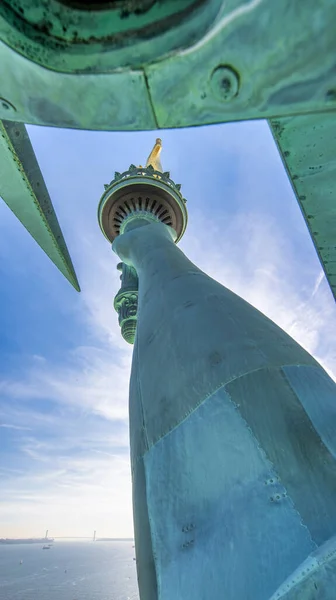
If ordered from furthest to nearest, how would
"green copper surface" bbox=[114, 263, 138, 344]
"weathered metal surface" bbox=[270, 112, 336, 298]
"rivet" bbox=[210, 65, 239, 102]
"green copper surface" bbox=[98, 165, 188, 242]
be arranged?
"green copper surface" bbox=[114, 263, 138, 344], "green copper surface" bbox=[98, 165, 188, 242], "weathered metal surface" bbox=[270, 112, 336, 298], "rivet" bbox=[210, 65, 239, 102]

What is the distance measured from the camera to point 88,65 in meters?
Result: 1.59

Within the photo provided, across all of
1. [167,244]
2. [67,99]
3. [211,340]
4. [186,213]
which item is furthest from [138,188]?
[67,99]

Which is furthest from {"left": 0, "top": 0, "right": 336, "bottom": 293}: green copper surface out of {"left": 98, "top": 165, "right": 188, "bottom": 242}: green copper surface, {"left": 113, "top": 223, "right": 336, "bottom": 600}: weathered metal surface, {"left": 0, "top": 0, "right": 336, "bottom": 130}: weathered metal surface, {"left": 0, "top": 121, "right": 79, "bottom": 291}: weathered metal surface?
{"left": 98, "top": 165, "right": 188, "bottom": 242}: green copper surface

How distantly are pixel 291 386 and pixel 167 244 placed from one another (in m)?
5.52

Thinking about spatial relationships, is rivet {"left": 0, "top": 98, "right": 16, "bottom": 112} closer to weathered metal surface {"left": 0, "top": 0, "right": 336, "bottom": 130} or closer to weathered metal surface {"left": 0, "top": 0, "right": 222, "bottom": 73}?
weathered metal surface {"left": 0, "top": 0, "right": 336, "bottom": 130}

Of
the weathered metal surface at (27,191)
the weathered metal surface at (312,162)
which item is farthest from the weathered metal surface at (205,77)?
the weathered metal surface at (27,191)

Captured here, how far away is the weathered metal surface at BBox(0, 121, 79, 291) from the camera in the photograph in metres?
6.39

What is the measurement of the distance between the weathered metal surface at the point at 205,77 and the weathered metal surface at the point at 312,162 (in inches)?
114

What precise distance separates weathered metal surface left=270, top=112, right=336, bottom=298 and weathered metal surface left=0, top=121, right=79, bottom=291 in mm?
4454

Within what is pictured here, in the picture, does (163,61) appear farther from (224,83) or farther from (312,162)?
(312,162)

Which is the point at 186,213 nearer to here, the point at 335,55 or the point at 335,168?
the point at 335,168

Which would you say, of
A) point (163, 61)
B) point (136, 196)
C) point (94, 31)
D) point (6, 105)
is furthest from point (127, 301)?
point (163, 61)

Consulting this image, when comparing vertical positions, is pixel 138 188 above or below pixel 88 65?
above

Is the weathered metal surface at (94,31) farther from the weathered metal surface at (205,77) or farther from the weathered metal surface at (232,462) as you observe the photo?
the weathered metal surface at (232,462)
